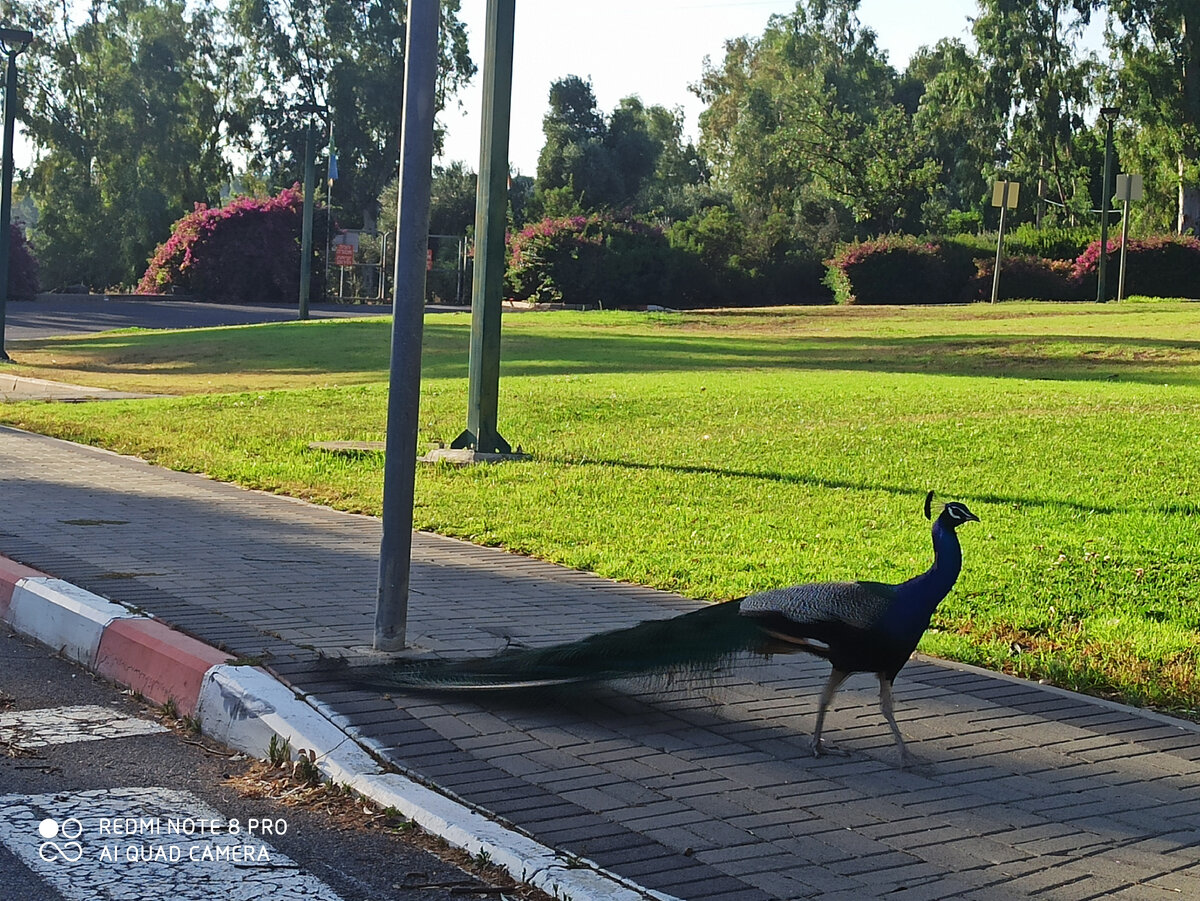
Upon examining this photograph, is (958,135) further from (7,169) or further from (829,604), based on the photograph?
(829,604)

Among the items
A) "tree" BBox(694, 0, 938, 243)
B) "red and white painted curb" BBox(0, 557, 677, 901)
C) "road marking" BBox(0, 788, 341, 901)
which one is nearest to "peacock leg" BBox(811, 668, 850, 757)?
"red and white painted curb" BBox(0, 557, 677, 901)

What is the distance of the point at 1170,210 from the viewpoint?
54906 mm

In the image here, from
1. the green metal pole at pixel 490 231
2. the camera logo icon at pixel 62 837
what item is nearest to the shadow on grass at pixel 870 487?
the green metal pole at pixel 490 231

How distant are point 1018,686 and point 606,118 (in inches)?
2671

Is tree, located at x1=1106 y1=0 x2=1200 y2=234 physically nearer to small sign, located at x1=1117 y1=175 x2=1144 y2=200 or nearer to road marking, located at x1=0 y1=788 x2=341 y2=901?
small sign, located at x1=1117 y1=175 x2=1144 y2=200

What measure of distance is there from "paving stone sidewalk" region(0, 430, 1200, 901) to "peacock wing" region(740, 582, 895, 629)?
0.43 metres

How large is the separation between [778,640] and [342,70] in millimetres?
70676

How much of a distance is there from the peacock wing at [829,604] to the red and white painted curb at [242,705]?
46.0 inches

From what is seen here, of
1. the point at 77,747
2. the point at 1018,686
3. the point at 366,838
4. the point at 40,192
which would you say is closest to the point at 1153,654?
the point at 1018,686

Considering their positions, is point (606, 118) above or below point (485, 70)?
above

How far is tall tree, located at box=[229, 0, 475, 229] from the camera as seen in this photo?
71.5 m

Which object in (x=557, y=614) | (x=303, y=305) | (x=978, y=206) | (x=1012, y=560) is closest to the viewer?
(x=557, y=614)

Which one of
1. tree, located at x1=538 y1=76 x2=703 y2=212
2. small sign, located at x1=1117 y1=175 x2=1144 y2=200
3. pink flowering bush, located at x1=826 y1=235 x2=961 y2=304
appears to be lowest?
pink flowering bush, located at x1=826 y1=235 x2=961 y2=304

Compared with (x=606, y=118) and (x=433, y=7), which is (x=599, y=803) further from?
(x=606, y=118)
